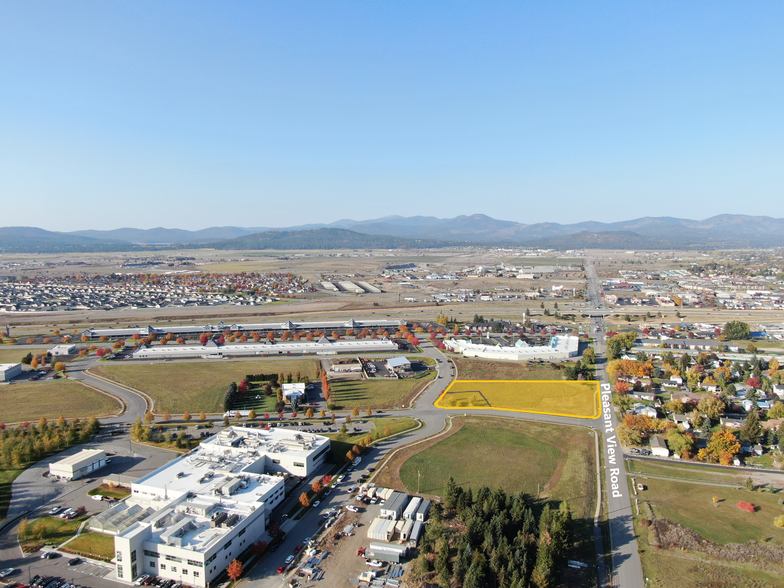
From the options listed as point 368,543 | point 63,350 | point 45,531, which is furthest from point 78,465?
point 63,350

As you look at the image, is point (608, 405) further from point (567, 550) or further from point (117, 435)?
point (117, 435)

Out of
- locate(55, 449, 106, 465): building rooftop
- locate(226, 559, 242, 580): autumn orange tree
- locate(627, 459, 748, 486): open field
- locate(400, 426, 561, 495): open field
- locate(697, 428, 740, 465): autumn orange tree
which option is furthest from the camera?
locate(697, 428, 740, 465): autumn orange tree

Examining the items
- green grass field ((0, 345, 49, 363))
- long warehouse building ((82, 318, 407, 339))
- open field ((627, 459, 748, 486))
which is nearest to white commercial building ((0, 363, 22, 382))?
green grass field ((0, 345, 49, 363))

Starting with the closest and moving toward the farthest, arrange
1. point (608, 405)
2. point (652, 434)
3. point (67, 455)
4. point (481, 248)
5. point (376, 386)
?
point (67, 455) → point (652, 434) → point (608, 405) → point (376, 386) → point (481, 248)

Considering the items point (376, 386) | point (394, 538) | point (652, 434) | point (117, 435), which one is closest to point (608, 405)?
point (652, 434)

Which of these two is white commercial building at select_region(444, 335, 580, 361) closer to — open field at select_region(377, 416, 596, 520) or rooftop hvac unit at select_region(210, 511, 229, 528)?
open field at select_region(377, 416, 596, 520)

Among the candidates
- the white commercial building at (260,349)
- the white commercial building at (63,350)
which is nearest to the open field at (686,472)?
the white commercial building at (260,349)
